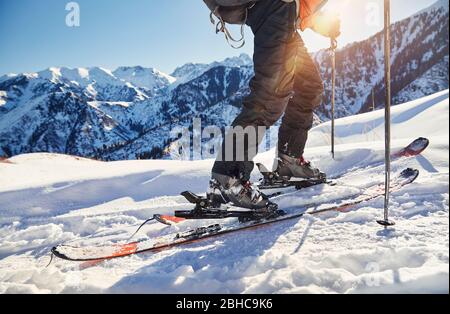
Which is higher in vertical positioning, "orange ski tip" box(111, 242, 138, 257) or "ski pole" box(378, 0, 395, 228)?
"ski pole" box(378, 0, 395, 228)

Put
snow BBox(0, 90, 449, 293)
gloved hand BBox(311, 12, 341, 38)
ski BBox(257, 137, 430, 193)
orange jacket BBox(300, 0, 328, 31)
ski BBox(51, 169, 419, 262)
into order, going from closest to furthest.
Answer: snow BBox(0, 90, 449, 293) → ski BBox(51, 169, 419, 262) → orange jacket BBox(300, 0, 328, 31) → ski BBox(257, 137, 430, 193) → gloved hand BBox(311, 12, 341, 38)

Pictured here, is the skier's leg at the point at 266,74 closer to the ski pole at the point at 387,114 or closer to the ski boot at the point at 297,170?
the ski pole at the point at 387,114

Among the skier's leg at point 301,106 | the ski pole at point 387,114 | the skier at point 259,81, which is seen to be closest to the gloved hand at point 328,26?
the skier's leg at point 301,106

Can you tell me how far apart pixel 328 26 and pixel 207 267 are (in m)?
3.51

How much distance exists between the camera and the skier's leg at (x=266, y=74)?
2.43m

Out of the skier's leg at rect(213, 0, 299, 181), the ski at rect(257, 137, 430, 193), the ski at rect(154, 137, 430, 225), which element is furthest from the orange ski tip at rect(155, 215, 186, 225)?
the ski at rect(257, 137, 430, 193)

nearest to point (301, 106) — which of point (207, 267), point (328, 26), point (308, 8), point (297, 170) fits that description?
point (297, 170)

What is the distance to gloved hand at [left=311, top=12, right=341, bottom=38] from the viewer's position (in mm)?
3963

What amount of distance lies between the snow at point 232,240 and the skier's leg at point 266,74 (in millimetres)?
628

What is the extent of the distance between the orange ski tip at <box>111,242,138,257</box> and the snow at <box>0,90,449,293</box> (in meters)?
0.09

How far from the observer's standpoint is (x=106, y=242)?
8.00 ft

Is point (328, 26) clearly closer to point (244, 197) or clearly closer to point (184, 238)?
point (244, 197)

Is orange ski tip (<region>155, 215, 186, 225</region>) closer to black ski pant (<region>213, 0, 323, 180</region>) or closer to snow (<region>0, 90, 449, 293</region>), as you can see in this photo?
snow (<region>0, 90, 449, 293</region>)
